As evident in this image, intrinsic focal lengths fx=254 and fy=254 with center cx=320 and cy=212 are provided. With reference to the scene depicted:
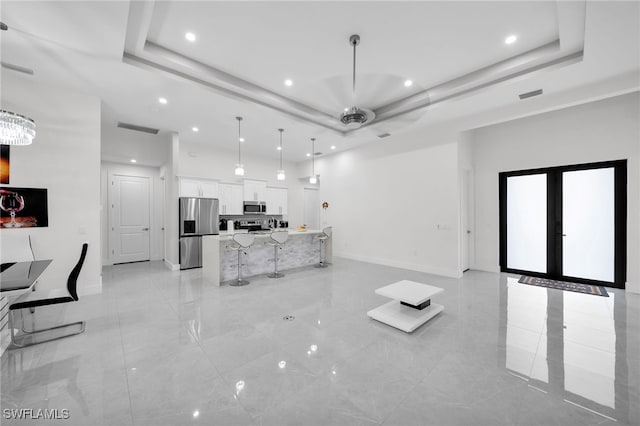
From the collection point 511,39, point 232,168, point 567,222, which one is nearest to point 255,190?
point 232,168

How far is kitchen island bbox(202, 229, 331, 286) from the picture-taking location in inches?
193

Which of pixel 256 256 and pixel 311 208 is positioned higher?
pixel 311 208

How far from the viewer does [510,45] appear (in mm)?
3305

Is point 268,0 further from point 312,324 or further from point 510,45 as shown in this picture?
point 312,324

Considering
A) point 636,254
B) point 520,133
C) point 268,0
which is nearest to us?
point 268,0

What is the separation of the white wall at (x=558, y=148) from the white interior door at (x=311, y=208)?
5.37 metres

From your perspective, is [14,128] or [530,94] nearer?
[14,128]

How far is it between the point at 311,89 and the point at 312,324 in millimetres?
3707

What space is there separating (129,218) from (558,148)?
10195 mm

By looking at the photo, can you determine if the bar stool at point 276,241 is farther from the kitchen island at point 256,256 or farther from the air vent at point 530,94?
the air vent at point 530,94

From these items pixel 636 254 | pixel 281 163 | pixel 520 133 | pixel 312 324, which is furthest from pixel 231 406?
pixel 281 163

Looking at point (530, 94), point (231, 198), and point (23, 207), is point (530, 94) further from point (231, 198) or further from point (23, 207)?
point (23, 207)

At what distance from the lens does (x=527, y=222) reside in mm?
5543

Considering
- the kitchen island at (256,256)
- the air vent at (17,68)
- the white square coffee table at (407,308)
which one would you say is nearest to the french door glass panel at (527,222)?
the white square coffee table at (407,308)
